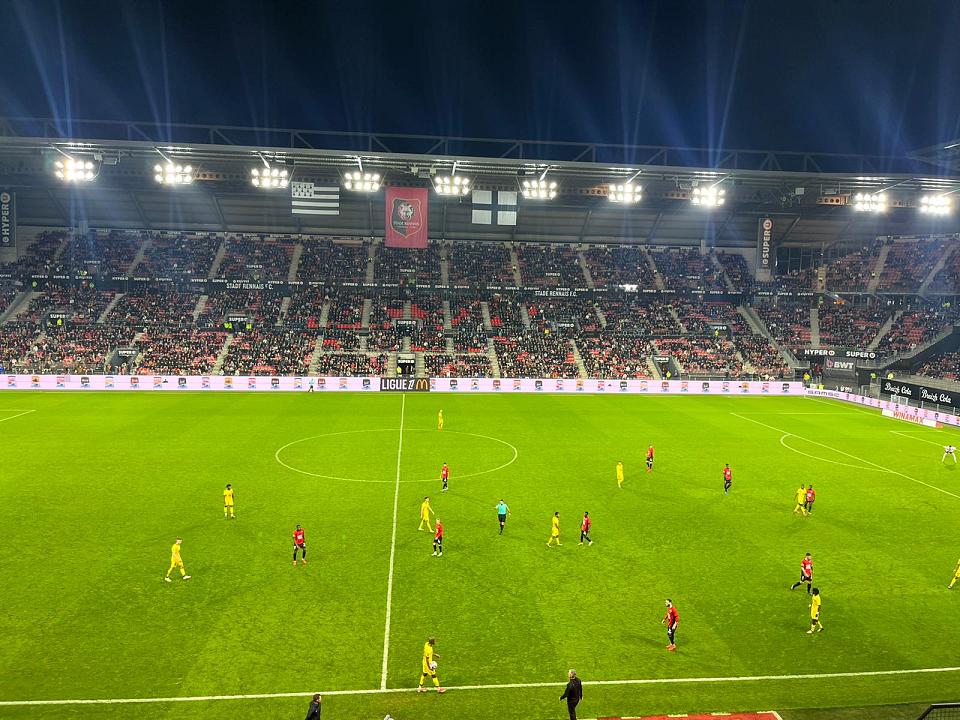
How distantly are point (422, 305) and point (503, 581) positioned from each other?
5283 cm

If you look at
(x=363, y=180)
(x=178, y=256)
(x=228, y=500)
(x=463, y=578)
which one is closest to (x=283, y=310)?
(x=178, y=256)

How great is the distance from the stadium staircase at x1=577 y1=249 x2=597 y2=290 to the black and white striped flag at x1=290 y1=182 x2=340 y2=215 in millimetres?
34017

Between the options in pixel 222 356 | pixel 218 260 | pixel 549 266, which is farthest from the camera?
pixel 549 266

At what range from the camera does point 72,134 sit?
4575cm

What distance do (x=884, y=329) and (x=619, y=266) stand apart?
93.6ft

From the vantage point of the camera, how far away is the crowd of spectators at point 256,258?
2643 inches

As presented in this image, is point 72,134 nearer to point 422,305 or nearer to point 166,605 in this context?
point 422,305

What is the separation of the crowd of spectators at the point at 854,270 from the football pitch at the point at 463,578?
45.3m

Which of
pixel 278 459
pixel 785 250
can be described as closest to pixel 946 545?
pixel 278 459

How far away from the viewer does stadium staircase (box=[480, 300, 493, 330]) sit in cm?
6421

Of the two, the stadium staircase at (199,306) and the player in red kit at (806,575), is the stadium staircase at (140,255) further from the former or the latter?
the player in red kit at (806,575)

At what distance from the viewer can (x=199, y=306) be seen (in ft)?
209

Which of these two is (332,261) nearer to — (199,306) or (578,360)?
(199,306)

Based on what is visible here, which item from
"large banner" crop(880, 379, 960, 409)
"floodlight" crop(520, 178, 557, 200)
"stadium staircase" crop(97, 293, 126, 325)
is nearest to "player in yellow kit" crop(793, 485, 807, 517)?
"large banner" crop(880, 379, 960, 409)
